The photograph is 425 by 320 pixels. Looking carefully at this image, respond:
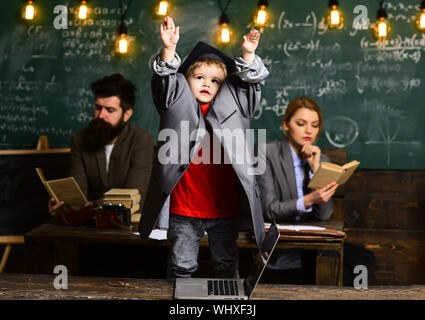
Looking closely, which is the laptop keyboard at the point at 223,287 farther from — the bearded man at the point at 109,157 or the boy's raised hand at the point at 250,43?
the bearded man at the point at 109,157

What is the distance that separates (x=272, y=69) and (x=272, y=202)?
175 cm

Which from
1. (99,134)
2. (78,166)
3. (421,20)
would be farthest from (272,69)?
(78,166)

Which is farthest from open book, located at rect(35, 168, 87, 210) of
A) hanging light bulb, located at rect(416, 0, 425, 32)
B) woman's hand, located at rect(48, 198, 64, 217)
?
hanging light bulb, located at rect(416, 0, 425, 32)

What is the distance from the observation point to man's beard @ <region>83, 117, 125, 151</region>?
365cm

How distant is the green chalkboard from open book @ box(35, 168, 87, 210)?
1.68m

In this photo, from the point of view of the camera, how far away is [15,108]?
4.61 m

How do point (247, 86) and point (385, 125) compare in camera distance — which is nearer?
point (247, 86)

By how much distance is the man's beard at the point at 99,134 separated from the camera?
3650 mm

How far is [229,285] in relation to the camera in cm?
181

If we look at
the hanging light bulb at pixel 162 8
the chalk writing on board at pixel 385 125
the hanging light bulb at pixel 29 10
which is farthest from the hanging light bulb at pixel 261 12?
the hanging light bulb at pixel 29 10

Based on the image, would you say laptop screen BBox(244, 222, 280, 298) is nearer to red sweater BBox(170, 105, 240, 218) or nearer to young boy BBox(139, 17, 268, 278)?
young boy BBox(139, 17, 268, 278)

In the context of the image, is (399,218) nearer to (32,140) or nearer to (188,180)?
(188,180)

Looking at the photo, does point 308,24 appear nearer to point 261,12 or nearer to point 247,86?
point 261,12

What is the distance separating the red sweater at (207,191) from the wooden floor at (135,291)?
0.32 metres
